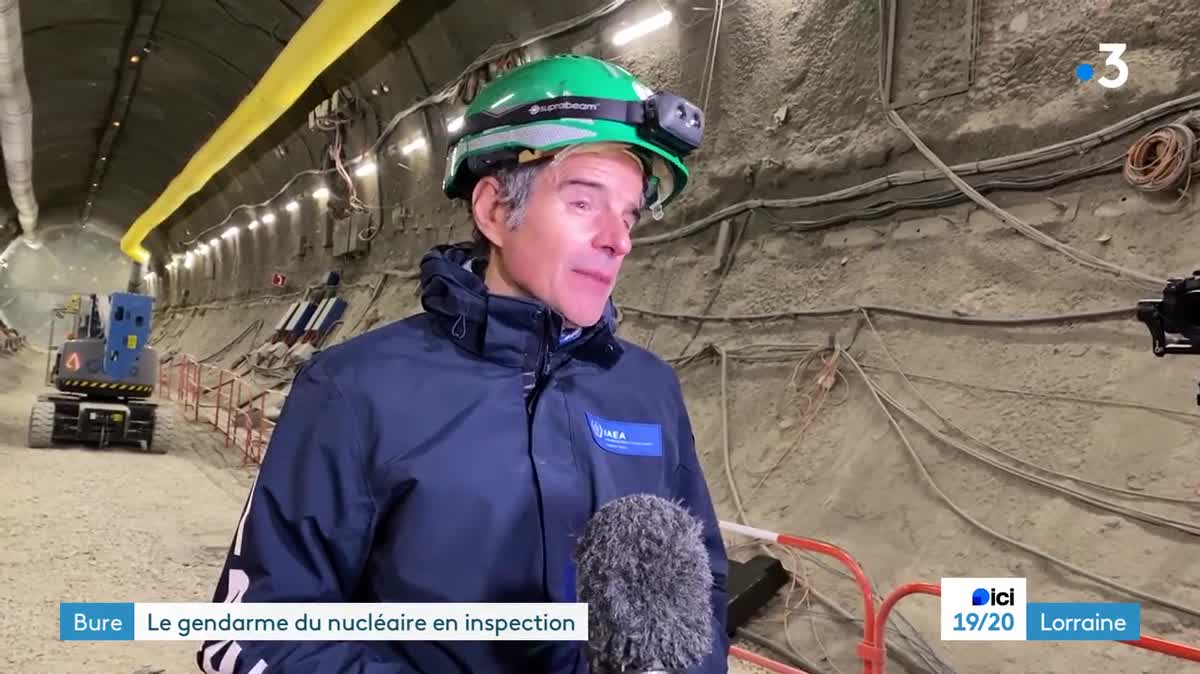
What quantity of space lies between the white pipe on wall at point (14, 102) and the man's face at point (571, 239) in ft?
34.5

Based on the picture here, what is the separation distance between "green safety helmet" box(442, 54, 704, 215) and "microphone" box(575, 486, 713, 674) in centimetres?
72

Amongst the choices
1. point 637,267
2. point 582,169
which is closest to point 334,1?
point 637,267

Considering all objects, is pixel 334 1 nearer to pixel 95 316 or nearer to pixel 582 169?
pixel 95 316

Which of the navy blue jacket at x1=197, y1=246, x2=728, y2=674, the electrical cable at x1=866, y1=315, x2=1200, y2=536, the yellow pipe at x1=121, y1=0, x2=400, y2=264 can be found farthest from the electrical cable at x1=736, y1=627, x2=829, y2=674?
the yellow pipe at x1=121, y1=0, x2=400, y2=264

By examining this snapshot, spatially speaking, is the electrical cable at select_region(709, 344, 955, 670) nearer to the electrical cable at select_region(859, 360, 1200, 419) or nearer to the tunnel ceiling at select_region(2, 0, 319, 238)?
the electrical cable at select_region(859, 360, 1200, 419)

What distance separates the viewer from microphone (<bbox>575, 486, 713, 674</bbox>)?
3.76 ft

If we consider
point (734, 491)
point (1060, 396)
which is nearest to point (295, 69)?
point (734, 491)

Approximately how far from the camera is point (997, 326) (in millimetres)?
4773

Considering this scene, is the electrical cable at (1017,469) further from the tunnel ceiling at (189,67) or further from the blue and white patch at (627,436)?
the tunnel ceiling at (189,67)

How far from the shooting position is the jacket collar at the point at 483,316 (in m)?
1.44

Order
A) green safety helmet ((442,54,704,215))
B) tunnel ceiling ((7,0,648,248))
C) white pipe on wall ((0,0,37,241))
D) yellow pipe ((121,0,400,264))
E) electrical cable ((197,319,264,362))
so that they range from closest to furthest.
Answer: green safety helmet ((442,54,704,215))
yellow pipe ((121,0,400,264))
white pipe on wall ((0,0,37,241))
tunnel ceiling ((7,0,648,248))
electrical cable ((197,319,264,362))

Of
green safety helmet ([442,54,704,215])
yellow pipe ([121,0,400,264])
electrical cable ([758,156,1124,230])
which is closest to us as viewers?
green safety helmet ([442,54,704,215])

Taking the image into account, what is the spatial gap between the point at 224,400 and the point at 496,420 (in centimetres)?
1433
